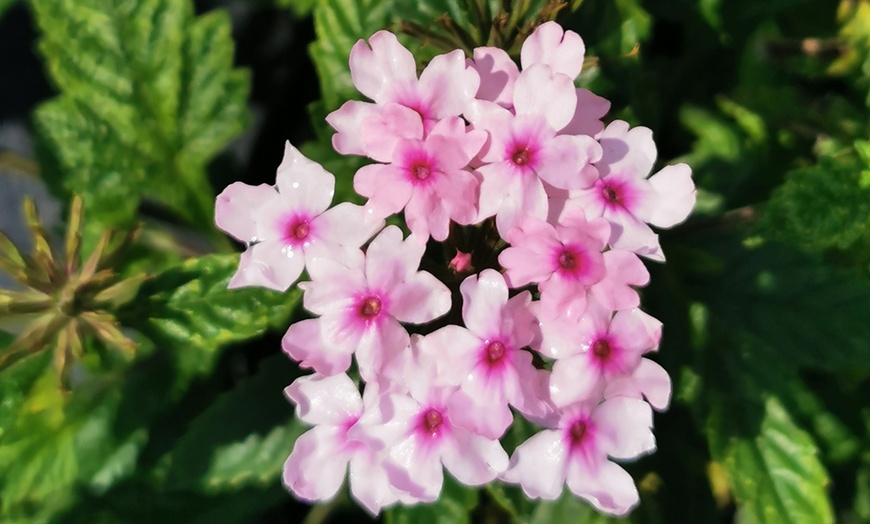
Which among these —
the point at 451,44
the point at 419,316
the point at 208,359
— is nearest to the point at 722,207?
the point at 451,44

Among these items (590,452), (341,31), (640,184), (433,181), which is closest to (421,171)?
(433,181)

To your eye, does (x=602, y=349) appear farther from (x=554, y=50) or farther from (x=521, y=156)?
(x=554, y=50)

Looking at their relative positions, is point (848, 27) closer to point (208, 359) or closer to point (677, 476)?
point (677, 476)

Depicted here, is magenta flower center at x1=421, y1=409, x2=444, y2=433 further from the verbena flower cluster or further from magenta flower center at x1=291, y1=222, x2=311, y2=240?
magenta flower center at x1=291, y1=222, x2=311, y2=240

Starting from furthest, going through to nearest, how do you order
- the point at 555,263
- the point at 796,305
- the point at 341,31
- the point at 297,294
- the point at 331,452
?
1. the point at 796,305
2. the point at 341,31
3. the point at 297,294
4. the point at 331,452
5. the point at 555,263

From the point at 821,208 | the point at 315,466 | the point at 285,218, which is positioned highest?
the point at 285,218

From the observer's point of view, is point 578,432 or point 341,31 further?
point 341,31

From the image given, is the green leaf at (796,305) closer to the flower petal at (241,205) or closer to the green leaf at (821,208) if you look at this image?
the green leaf at (821,208)
